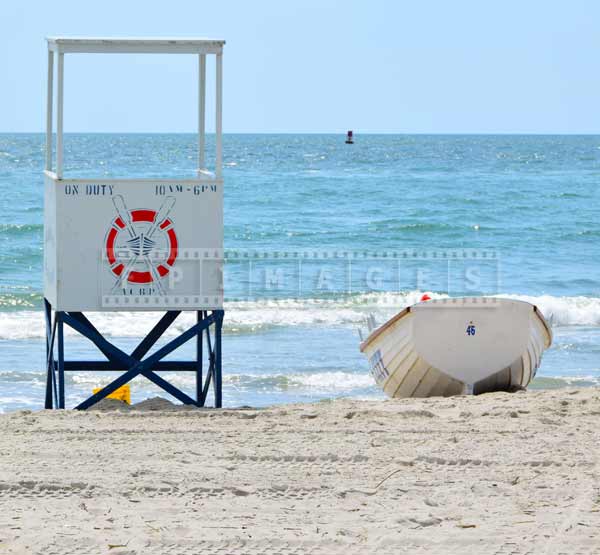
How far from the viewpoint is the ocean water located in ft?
39.9

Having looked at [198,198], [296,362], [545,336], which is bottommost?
[296,362]

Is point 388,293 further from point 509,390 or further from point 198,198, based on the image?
point 198,198

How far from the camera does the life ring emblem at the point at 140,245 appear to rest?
294 inches

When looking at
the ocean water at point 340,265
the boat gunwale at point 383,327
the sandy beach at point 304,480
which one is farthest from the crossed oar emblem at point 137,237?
the ocean water at point 340,265

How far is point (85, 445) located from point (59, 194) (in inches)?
77.3

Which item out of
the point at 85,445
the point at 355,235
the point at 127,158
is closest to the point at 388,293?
the point at 355,235

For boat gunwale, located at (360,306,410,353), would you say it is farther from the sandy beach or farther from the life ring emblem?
the life ring emblem

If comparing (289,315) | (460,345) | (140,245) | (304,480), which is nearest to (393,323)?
(460,345)

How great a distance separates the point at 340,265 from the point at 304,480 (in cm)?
1703

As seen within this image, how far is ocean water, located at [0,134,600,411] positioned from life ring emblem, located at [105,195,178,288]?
10.1 feet

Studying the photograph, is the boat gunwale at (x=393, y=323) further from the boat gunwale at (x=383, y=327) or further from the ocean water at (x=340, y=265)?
the ocean water at (x=340, y=265)

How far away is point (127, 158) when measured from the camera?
200 feet

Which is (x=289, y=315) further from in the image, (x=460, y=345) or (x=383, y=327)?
(x=460, y=345)

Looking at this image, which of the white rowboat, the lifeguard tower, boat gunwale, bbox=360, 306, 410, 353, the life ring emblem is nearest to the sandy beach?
the lifeguard tower
